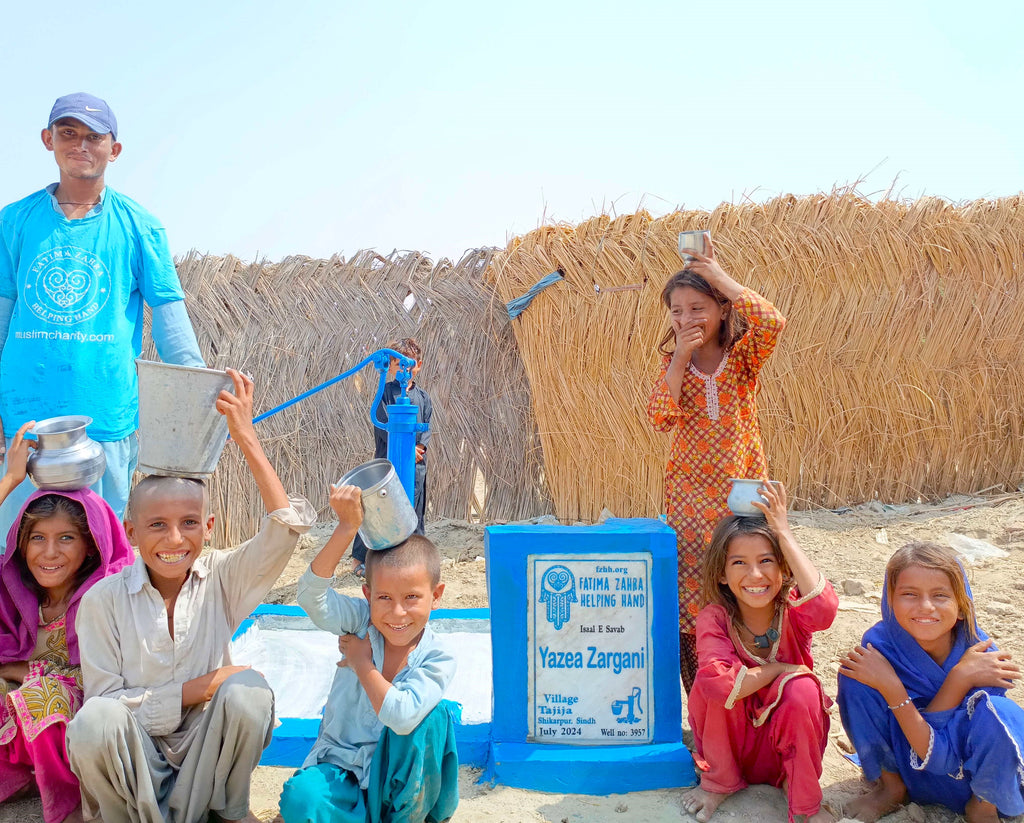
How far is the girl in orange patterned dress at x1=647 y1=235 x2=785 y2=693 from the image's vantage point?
10.1ft

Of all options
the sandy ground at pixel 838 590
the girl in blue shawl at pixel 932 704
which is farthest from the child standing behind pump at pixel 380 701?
the girl in blue shawl at pixel 932 704

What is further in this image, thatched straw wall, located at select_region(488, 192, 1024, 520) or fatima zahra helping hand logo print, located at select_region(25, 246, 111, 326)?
thatched straw wall, located at select_region(488, 192, 1024, 520)

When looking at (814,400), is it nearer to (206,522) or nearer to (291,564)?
(291,564)

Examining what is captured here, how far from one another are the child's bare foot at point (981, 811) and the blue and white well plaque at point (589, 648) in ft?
3.14

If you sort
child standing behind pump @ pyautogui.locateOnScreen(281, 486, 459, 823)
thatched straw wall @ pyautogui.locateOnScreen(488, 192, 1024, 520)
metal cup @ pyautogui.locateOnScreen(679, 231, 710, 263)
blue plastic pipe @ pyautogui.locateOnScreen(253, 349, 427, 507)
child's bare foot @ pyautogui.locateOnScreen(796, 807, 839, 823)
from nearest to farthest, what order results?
child standing behind pump @ pyautogui.locateOnScreen(281, 486, 459, 823) → child's bare foot @ pyautogui.locateOnScreen(796, 807, 839, 823) → metal cup @ pyautogui.locateOnScreen(679, 231, 710, 263) → blue plastic pipe @ pyautogui.locateOnScreen(253, 349, 427, 507) → thatched straw wall @ pyautogui.locateOnScreen(488, 192, 1024, 520)

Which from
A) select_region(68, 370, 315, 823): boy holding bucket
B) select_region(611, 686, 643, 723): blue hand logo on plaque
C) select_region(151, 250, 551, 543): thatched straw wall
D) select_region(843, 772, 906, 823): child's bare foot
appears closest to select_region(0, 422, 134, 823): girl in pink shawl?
select_region(68, 370, 315, 823): boy holding bucket

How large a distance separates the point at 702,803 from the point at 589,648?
23.3 inches

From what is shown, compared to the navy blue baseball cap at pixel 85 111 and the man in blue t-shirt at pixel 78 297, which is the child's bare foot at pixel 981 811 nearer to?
the man in blue t-shirt at pixel 78 297

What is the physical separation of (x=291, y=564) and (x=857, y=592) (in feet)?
13.2

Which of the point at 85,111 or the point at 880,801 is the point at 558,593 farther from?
the point at 85,111

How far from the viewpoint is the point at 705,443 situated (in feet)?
10.3

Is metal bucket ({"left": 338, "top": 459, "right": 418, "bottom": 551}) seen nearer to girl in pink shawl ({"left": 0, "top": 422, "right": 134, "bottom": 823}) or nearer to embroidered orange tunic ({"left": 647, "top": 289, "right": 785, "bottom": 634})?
girl in pink shawl ({"left": 0, "top": 422, "right": 134, "bottom": 823})

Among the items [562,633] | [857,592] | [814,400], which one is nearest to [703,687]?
[562,633]

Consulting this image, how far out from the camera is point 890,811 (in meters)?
2.48
